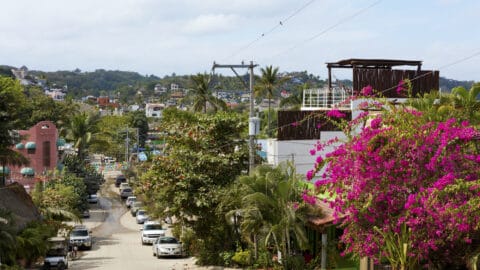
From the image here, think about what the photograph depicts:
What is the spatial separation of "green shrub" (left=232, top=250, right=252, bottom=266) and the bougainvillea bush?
10123mm

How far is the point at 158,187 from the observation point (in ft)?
98.6

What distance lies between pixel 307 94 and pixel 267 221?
866 inches

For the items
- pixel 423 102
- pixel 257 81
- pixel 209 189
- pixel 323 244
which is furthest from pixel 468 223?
pixel 257 81

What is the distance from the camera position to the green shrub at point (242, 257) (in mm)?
28297

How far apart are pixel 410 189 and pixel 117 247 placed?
26.1 metres

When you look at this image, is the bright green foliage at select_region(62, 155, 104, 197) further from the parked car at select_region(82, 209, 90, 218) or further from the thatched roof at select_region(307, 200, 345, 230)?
the thatched roof at select_region(307, 200, 345, 230)

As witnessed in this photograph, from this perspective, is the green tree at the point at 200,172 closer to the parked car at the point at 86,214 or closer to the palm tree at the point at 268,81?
the parked car at the point at 86,214

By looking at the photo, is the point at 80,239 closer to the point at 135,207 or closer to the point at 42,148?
the point at 135,207

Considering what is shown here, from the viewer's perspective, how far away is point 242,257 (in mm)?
28609

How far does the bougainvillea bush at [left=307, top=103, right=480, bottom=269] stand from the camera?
1650 centimetres

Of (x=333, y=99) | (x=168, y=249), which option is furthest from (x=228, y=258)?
(x=333, y=99)

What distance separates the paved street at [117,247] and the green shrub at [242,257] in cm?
223

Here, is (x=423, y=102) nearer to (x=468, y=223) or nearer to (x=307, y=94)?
(x=468, y=223)

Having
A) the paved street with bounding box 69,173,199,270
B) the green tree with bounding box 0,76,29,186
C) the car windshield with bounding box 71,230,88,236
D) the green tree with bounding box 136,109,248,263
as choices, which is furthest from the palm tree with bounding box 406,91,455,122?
the car windshield with bounding box 71,230,88,236
